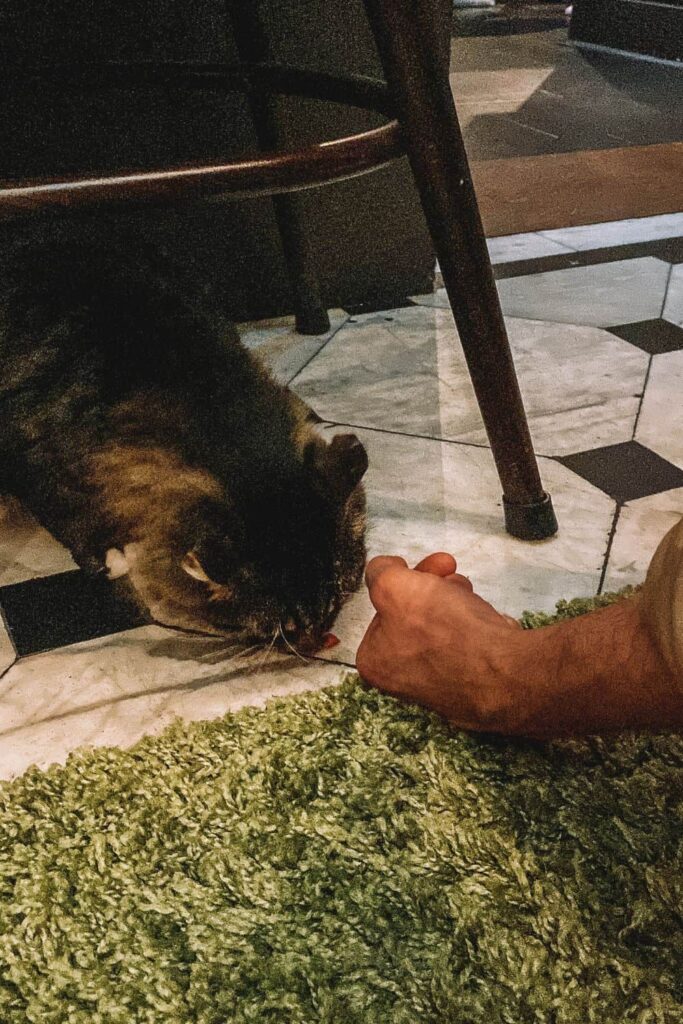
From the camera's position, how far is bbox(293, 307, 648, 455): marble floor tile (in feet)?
4.61

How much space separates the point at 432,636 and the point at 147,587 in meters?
0.35

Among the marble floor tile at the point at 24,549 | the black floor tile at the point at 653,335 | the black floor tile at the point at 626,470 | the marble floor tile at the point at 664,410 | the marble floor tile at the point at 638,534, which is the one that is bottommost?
the black floor tile at the point at 653,335

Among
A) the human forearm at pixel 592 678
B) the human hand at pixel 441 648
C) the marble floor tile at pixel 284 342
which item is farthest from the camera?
the marble floor tile at pixel 284 342

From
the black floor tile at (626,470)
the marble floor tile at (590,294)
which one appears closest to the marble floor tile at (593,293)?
the marble floor tile at (590,294)

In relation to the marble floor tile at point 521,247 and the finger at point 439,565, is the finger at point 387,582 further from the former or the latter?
the marble floor tile at point 521,247

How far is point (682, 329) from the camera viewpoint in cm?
174

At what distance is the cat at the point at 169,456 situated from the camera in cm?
88

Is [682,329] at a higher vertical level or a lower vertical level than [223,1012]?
lower

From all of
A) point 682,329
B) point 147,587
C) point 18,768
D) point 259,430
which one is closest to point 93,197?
point 259,430

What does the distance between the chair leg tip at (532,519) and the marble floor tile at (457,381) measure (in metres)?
0.24

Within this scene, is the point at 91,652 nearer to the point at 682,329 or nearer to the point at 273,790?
the point at 273,790

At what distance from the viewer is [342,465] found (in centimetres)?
92

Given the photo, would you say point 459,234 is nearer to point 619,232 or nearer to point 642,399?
point 642,399

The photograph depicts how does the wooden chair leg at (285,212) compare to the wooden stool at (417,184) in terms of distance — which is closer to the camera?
the wooden stool at (417,184)
